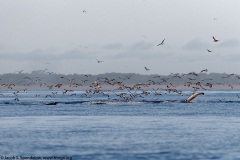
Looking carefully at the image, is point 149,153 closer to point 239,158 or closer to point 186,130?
point 239,158

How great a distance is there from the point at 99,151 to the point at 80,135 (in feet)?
38.8

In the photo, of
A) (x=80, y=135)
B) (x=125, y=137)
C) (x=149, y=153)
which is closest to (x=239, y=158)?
(x=149, y=153)

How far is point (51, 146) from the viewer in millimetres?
49344

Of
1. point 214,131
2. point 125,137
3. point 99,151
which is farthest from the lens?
point 214,131

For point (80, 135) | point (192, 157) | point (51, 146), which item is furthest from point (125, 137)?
point (192, 157)

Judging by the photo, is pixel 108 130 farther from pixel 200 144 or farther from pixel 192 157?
pixel 192 157

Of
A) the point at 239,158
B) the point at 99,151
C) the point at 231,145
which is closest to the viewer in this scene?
the point at 239,158

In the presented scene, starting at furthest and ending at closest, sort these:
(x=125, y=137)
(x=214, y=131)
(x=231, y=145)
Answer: (x=214, y=131), (x=125, y=137), (x=231, y=145)

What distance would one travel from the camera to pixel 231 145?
49938mm

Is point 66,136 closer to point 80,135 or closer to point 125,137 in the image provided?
point 80,135

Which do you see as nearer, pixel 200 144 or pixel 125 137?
pixel 200 144

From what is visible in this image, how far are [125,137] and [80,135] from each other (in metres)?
4.96

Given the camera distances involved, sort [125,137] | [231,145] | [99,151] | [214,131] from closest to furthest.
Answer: [99,151], [231,145], [125,137], [214,131]

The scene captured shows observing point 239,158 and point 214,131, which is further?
point 214,131
